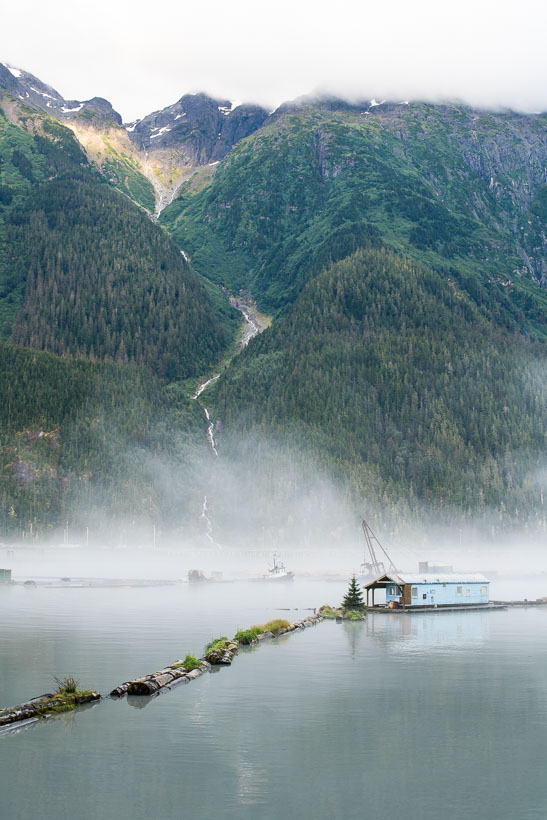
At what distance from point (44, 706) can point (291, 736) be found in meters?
15.4

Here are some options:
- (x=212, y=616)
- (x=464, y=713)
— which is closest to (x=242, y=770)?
(x=464, y=713)

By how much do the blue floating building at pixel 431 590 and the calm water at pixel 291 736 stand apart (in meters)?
49.1

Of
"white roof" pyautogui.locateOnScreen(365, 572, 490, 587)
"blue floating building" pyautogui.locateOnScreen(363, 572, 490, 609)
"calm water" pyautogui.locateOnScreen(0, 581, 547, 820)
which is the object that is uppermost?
"white roof" pyautogui.locateOnScreen(365, 572, 490, 587)

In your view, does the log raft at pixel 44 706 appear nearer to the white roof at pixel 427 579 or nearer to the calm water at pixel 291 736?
the calm water at pixel 291 736

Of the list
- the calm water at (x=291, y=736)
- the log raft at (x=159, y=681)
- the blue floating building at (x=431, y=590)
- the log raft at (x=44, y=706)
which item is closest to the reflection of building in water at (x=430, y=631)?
the calm water at (x=291, y=736)

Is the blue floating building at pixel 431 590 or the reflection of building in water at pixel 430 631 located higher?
the blue floating building at pixel 431 590

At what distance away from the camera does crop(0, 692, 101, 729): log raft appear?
5831 cm

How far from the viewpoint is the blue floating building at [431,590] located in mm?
154375

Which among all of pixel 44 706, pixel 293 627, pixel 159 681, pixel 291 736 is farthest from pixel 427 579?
pixel 291 736

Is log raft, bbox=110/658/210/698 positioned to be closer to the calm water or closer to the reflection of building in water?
the calm water

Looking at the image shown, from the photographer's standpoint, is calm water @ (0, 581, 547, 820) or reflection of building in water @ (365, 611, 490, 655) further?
reflection of building in water @ (365, 611, 490, 655)

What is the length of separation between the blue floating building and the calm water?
4914cm

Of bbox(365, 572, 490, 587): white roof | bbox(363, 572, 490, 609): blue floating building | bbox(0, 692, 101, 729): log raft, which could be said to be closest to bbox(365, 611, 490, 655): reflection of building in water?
bbox(363, 572, 490, 609): blue floating building

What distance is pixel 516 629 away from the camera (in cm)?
12731
